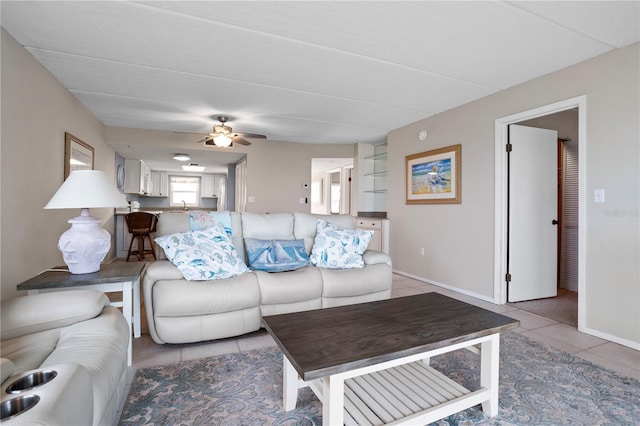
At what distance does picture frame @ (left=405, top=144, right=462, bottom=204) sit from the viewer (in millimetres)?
3938

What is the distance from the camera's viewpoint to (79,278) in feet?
6.18

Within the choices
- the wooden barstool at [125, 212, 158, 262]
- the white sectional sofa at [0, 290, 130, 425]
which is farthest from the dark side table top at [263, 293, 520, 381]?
the wooden barstool at [125, 212, 158, 262]

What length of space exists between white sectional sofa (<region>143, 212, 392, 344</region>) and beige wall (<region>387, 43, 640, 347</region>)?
4.34 ft

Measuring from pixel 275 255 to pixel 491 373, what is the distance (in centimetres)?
185

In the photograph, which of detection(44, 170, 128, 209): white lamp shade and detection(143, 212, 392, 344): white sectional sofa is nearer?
detection(44, 170, 128, 209): white lamp shade

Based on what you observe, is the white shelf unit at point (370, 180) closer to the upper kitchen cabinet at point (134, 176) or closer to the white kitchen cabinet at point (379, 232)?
the white kitchen cabinet at point (379, 232)

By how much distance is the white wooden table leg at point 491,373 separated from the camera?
5.04 ft

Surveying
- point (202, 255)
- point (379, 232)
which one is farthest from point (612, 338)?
point (202, 255)

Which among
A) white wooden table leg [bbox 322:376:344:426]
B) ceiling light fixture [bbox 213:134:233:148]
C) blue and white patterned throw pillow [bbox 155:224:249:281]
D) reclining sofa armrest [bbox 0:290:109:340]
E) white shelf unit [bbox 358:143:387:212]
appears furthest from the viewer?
white shelf unit [bbox 358:143:387:212]

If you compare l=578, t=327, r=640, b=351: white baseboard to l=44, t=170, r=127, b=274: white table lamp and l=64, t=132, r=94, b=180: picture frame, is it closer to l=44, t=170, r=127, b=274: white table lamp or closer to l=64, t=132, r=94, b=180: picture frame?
l=44, t=170, r=127, b=274: white table lamp

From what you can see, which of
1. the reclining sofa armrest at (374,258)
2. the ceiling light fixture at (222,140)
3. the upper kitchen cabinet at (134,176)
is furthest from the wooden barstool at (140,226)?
the reclining sofa armrest at (374,258)

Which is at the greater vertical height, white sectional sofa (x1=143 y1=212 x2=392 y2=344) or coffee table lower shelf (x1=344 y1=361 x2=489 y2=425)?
white sectional sofa (x1=143 y1=212 x2=392 y2=344)

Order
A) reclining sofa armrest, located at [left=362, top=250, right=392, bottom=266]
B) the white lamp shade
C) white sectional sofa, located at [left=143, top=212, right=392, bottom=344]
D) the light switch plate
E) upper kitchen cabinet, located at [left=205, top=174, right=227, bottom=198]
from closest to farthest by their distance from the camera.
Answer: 1. the white lamp shade
2. white sectional sofa, located at [left=143, top=212, right=392, bottom=344]
3. the light switch plate
4. reclining sofa armrest, located at [left=362, top=250, right=392, bottom=266]
5. upper kitchen cabinet, located at [left=205, top=174, right=227, bottom=198]

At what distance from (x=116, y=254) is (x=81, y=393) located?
5.48 metres
